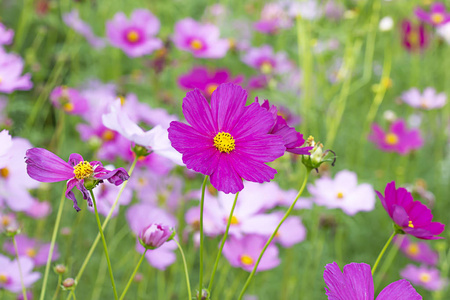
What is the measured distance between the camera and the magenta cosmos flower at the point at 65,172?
0.37 m

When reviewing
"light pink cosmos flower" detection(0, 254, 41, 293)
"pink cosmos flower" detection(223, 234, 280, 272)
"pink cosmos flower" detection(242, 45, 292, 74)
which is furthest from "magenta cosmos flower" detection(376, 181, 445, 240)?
"pink cosmos flower" detection(242, 45, 292, 74)

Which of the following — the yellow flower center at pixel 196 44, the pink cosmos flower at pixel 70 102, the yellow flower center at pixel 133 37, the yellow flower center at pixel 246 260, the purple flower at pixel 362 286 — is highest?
the yellow flower center at pixel 196 44

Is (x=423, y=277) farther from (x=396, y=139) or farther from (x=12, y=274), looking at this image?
(x=12, y=274)

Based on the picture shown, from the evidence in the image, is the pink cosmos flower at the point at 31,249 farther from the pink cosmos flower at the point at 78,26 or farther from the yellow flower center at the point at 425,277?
the yellow flower center at the point at 425,277

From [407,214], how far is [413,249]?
1002 millimetres

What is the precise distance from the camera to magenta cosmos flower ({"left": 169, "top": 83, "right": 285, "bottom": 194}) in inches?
15.1

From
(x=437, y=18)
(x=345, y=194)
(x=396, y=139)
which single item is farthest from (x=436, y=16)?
(x=345, y=194)

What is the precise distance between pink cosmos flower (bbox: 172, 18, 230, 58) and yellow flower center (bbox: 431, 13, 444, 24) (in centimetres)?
60

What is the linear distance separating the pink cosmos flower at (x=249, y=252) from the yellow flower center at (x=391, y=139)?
24.7 inches

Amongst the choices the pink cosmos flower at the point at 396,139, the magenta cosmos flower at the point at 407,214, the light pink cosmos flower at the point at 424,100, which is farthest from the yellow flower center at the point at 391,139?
the magenta cosmos flower at the point at 407,214

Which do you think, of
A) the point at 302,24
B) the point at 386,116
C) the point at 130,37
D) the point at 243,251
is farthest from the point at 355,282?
the point at 130,37

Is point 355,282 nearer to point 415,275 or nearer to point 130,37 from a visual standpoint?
point 415,275

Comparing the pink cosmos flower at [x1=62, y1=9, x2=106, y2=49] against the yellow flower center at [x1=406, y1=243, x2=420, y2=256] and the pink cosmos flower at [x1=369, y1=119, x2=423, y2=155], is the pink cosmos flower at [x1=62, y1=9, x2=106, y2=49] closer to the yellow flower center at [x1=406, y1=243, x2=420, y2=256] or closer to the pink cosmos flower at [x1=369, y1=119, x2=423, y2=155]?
the pink cosmos flower at [x1=369, y1=119, x2=423, y2=155]

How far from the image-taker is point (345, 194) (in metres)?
0.99
